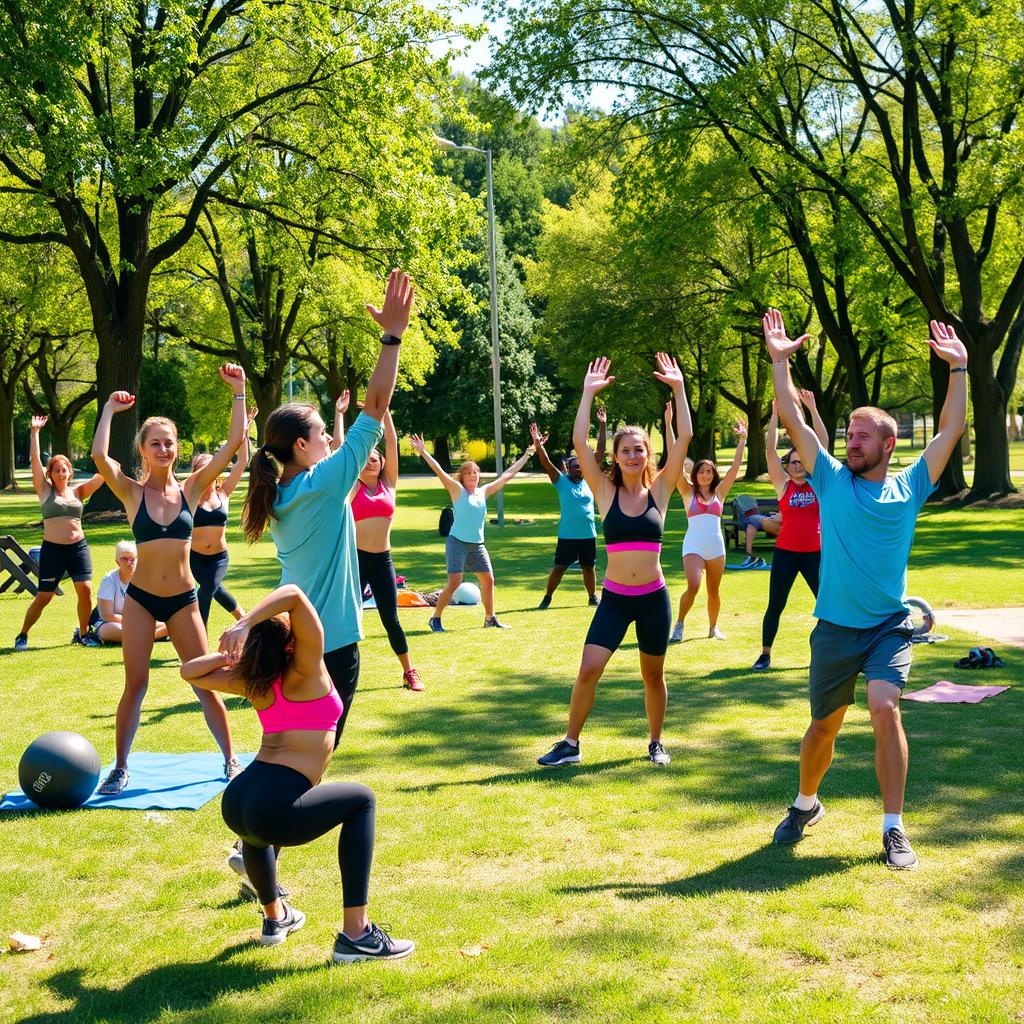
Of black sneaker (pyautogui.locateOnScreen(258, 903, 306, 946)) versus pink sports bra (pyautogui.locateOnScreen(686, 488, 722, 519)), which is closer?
black sneaker (pyautogui.locateOnScreen(258, 903, 306, 946))

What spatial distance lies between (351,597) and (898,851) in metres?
2.83

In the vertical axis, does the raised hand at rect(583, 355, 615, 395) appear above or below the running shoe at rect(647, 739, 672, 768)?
above

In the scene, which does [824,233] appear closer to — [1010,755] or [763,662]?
→ [763,662]

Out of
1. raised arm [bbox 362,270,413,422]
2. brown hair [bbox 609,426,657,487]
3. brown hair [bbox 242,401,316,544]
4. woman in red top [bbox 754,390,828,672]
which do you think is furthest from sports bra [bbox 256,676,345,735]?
woman in red top [bbox 754,390,828,672]

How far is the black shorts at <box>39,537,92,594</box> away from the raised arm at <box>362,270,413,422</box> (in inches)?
335

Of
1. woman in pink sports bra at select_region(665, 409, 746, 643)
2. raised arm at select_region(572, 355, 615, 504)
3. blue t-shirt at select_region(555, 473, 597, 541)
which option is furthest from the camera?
blue t-shirt at select_region(555, 473, 597, 541)

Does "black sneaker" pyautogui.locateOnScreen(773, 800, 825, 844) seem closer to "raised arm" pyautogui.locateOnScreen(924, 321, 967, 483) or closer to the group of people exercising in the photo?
the group of people exercising

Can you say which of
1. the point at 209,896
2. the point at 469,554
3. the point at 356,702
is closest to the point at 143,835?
the point at 209,896

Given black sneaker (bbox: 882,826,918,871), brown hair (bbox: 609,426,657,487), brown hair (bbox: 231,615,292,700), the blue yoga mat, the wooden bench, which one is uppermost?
brown hair (bbox: 609,426,657,487)

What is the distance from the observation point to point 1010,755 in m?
7.28

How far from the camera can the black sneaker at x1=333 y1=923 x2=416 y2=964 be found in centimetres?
446

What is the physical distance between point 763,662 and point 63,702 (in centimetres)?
618

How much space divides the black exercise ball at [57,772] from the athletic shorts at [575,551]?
911 cm

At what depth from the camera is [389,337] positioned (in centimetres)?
490
